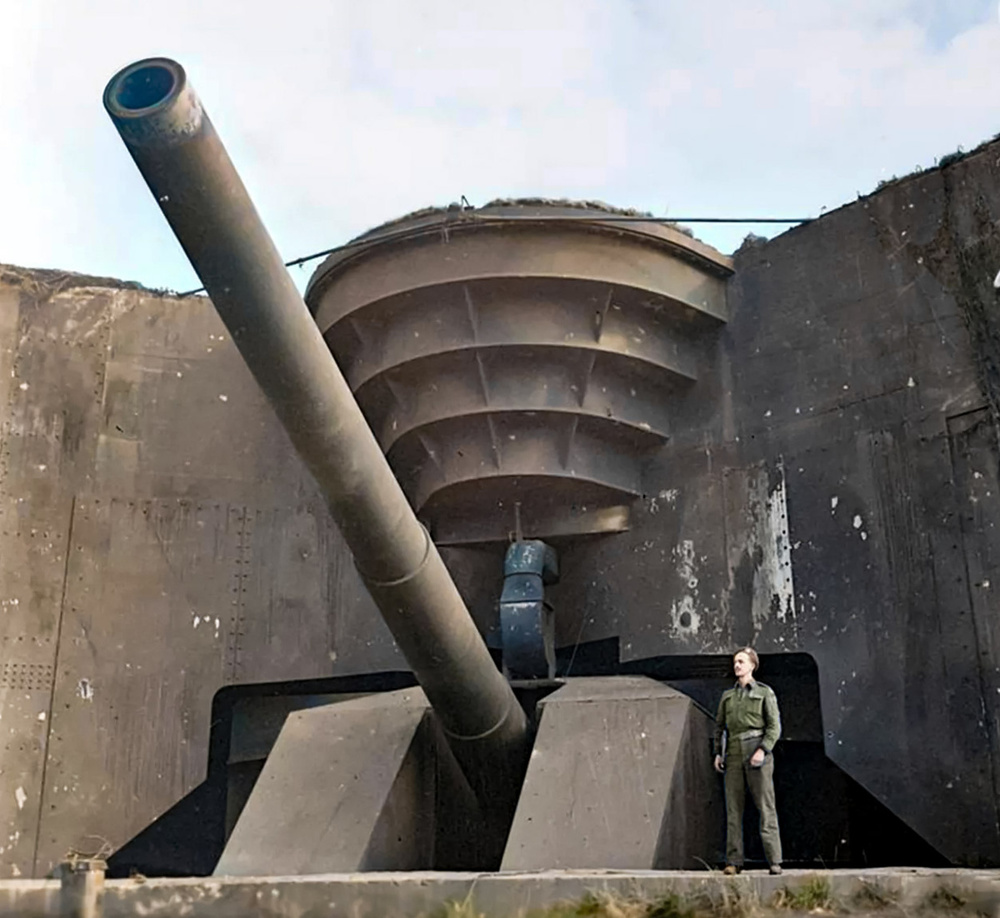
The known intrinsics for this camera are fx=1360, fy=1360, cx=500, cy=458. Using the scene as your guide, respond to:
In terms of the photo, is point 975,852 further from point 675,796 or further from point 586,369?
point 586,369

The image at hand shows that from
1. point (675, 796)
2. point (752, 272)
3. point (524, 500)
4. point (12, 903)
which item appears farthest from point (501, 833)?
point (752, 272)

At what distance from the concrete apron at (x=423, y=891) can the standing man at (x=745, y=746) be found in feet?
3.65

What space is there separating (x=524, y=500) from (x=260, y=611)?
2034mm

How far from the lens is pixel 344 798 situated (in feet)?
24.4

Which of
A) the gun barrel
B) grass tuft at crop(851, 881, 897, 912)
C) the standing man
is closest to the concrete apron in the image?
grass tuft at crop(851, 881, 897, 912)

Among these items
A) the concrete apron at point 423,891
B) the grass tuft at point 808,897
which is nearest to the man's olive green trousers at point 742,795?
the concrete apron at point 423,891

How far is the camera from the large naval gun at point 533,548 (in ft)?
25.0

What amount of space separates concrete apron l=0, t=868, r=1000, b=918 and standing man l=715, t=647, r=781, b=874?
111 centimetres

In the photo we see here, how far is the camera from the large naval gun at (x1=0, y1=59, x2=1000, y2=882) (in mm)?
7617

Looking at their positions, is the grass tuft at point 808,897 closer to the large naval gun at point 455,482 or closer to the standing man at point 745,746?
the standing man at point 745,746

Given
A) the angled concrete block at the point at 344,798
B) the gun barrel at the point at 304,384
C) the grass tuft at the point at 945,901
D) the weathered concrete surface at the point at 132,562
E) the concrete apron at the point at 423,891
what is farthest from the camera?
the weathered concrete surface at the point at 132,562

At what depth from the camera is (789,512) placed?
8.82m

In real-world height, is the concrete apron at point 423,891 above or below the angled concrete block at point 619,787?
below

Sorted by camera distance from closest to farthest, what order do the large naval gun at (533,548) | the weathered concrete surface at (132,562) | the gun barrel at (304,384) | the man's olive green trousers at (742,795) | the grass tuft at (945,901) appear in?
the gun barrel at (304,384)
the grass tuft at (945,901)
the man's olive green trousers at (742,795)
the large naval gun at (533,548)
the weathered concrete surface at (132,562)
